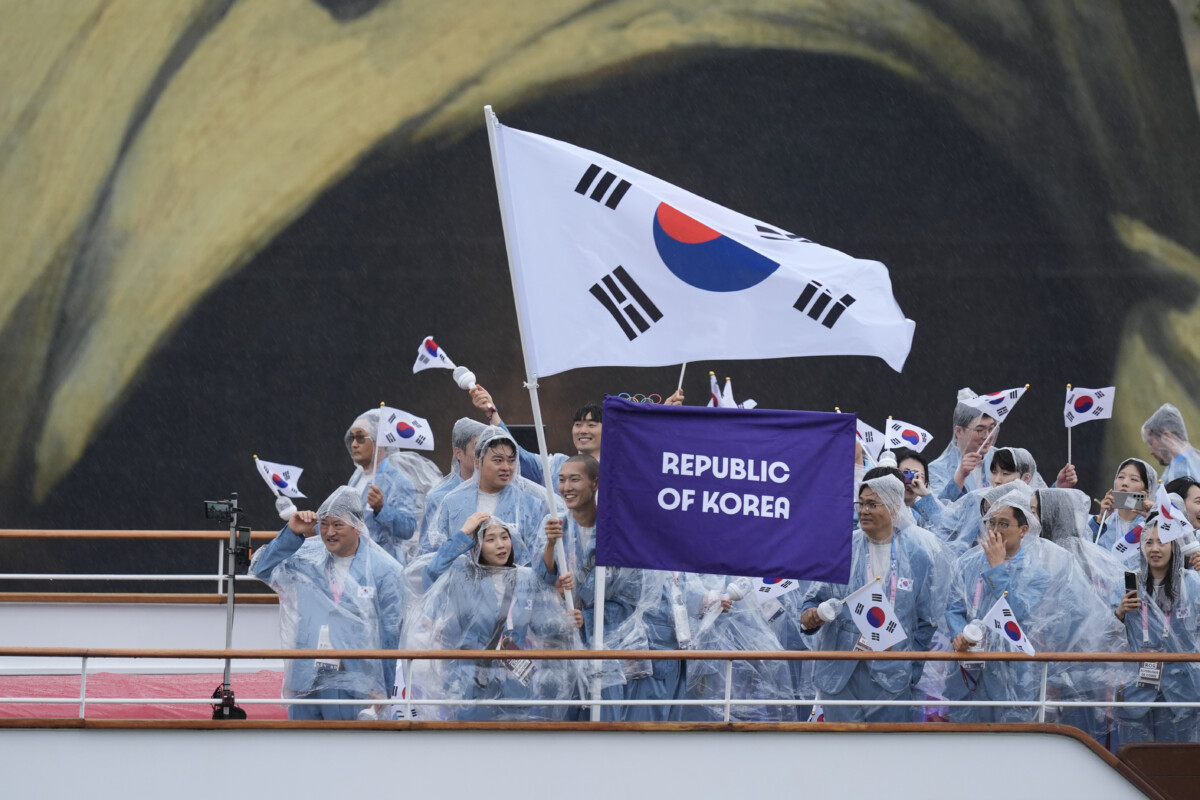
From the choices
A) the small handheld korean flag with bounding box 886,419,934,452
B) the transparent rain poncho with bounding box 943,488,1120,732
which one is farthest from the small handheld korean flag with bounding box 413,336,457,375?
the transparent rain poncho with bounding box 943,488,1120,732

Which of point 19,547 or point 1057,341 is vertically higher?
point 1057,341

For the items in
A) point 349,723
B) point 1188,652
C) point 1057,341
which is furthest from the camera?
point 1057,341

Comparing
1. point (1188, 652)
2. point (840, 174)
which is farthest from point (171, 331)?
point (1188, 652)

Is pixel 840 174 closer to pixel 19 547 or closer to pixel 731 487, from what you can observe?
pixel 731 487

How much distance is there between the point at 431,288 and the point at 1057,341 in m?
4.56

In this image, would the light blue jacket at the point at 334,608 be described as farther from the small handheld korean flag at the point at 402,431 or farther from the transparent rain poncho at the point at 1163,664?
the transparent rain poncho at the point at 1163,664

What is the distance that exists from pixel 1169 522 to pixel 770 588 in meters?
1.58

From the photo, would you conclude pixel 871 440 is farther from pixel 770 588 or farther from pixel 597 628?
pixel 597 628

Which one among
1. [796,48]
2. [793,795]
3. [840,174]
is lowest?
[793,795]

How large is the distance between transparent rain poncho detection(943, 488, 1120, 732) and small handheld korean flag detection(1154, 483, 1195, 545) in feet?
1.62

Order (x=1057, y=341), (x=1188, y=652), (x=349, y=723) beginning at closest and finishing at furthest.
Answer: (x=349, y=723) → (x=1188, y=652) → (x=1057, y=341)

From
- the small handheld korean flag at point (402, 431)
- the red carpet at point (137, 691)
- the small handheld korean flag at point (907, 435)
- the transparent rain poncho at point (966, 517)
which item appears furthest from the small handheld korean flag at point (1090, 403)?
the red carpet at point (137, 691)

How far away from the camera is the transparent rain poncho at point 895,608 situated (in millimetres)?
5750

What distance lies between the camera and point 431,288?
10500mm
